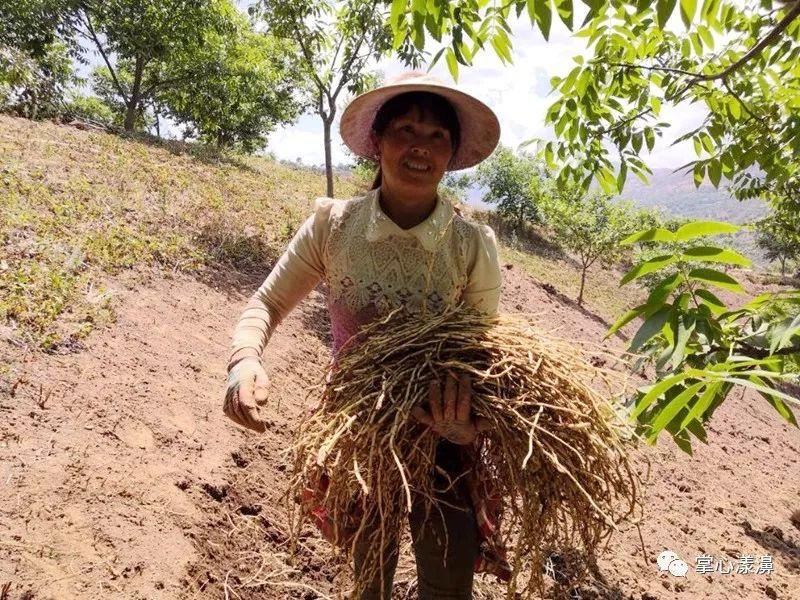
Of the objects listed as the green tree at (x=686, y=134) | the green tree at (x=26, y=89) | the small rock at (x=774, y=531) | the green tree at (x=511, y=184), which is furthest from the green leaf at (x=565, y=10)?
the green tree at (x=511, y=184)

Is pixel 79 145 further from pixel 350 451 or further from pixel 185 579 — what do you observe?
pixel 350 451

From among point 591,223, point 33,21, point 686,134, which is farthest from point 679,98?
point 33,21

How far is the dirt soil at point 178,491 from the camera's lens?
186cm

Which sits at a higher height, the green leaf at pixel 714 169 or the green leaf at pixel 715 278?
the green leaf at pixel 714 169

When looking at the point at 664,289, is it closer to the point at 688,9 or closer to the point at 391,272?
the point at 688,9

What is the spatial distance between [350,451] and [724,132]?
6.92 feet

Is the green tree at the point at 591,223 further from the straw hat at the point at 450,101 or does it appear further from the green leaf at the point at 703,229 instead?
the green leaf at the point at 703,229

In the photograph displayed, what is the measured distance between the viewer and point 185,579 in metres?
1.90

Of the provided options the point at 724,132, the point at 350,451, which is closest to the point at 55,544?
the point at 350,451

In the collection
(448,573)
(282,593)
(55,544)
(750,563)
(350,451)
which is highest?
(350,451)

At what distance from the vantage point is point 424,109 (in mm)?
1521

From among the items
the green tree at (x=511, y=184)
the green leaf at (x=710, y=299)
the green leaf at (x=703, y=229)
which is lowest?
the green leaf at (x=710, y=299)

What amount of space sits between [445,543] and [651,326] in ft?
2.64

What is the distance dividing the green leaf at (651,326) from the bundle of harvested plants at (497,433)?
13 cm
